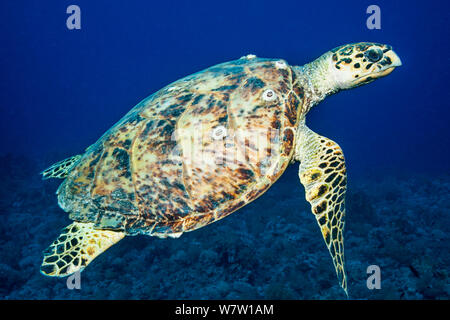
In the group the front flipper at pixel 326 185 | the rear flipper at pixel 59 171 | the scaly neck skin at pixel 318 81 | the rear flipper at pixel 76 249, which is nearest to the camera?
the front flipper at pixel 326 185

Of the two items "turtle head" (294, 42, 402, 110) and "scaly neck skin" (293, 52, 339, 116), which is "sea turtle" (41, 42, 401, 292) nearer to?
"scaly neck skin" (293, 52, 339, 116)

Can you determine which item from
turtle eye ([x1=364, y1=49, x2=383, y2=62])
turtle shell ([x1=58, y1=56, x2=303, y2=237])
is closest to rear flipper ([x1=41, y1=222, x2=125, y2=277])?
turtle shell ([x1=58, y1=56, x2=303, y2=237])

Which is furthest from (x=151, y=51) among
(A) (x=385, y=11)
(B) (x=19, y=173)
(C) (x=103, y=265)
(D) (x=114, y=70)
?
(C) (x=103, y=265)

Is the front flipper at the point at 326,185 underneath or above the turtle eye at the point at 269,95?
underneath

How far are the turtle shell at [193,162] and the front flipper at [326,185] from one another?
0.31m

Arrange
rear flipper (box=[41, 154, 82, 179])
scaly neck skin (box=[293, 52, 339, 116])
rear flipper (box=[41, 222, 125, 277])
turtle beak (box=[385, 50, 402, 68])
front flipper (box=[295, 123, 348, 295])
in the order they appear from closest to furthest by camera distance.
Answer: front flipper (box=[295, 123, 348, 295]), rear flipper (box=[41, 222, 125, 277]), turtle beak (box=[385, 50, 402, 68]), scaly neck skin (box=[293, 52, 339, 116]), rear flipper (box=[41, 154, 82, 179])

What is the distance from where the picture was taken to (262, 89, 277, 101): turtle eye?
2.65 metres

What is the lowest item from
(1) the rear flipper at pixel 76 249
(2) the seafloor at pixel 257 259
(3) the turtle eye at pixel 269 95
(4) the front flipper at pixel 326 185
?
(2) the seafloor at pixel 257 259

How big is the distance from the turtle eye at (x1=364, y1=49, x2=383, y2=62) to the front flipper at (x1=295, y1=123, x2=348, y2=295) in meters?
1.43

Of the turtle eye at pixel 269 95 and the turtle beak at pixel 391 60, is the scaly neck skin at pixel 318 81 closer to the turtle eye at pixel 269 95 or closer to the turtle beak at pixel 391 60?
the turtle beak at pixel 391 60

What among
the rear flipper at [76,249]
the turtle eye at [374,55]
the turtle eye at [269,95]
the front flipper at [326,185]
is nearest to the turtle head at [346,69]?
the turtle eye at [374,55]

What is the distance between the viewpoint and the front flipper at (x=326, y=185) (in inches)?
93.8

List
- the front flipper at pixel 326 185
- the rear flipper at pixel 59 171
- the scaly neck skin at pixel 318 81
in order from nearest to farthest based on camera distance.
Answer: the front flipper at pixel 326 185 → the scaly neck skin at pixel 318 81 → the rear flipper at pixel 59 171

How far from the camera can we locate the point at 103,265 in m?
5.39
